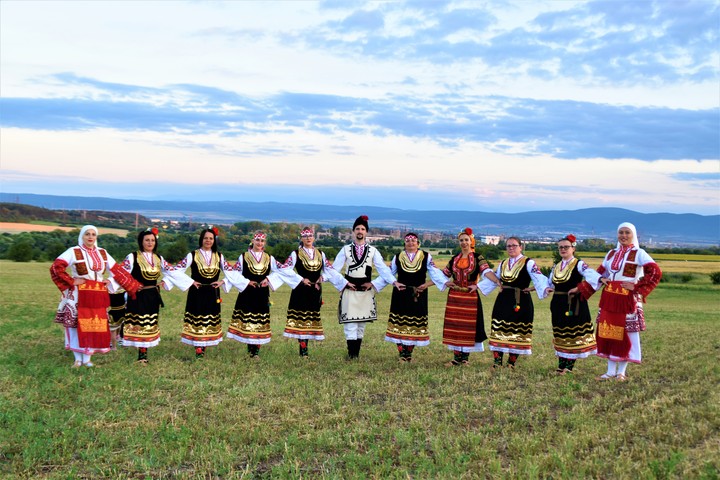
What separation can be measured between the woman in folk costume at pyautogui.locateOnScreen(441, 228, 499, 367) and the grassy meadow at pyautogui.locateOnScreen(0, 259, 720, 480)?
434 millimetres

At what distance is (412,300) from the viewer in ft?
34.3

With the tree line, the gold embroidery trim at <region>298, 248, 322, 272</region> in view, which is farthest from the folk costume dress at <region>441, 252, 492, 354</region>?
the tree line

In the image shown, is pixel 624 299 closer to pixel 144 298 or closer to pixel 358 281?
pixel 358 281

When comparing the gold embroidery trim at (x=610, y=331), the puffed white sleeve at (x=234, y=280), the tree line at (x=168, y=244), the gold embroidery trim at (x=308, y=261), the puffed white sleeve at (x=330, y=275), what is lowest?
the tree line at (x=168, y=244)

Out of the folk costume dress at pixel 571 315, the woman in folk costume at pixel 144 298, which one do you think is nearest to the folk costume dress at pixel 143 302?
the woman in folk costume at pixel 144 298

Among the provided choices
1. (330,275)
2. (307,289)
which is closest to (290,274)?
(307,289)

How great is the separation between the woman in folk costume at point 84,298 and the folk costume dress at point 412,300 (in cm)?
468

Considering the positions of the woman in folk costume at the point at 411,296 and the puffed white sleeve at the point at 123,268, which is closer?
the puffed white sleeve at the point at 123,268

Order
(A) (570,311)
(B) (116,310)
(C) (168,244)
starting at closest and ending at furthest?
(A) (570,311), (B) (116,310), (C) (168,244)

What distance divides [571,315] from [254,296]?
5.10 m

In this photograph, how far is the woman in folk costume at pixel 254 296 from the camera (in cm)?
1059

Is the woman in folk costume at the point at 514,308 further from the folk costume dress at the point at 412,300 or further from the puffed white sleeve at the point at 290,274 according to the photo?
the puffed white sleeve at the point at 290,274

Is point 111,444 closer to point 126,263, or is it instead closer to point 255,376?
point 255,376

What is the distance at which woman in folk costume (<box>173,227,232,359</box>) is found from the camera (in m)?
10.5
